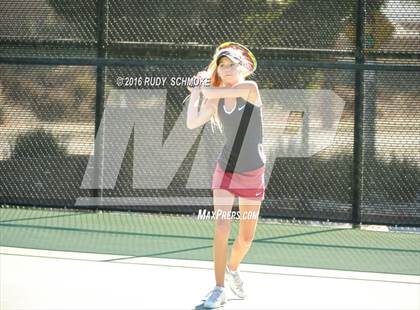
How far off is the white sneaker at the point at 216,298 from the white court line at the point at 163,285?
0.23 feet

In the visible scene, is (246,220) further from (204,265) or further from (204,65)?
(204,65)

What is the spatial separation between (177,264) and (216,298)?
1538mm

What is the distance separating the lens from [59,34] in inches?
376

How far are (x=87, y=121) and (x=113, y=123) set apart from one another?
34 cm

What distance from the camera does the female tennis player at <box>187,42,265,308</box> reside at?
5363 millimetres

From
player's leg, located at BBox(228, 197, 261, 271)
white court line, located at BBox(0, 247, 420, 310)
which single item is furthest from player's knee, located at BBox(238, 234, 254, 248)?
white court line, located at BBox(0, 247, 420, 310)

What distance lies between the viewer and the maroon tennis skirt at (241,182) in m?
5.43

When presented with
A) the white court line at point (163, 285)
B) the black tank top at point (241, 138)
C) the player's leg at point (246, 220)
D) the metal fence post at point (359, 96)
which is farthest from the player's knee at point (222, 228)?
the metal fence post at point (359, 96)

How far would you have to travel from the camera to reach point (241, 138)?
5441mm

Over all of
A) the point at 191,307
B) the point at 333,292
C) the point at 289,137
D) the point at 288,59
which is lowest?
the point at 191,307

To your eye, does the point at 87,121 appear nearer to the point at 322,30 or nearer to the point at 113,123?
the point at 113,123

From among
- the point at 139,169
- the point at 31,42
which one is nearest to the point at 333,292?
the point at 139,169

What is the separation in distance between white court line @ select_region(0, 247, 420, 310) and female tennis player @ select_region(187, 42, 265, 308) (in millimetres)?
382

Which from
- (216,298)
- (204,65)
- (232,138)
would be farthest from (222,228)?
(204,65)
